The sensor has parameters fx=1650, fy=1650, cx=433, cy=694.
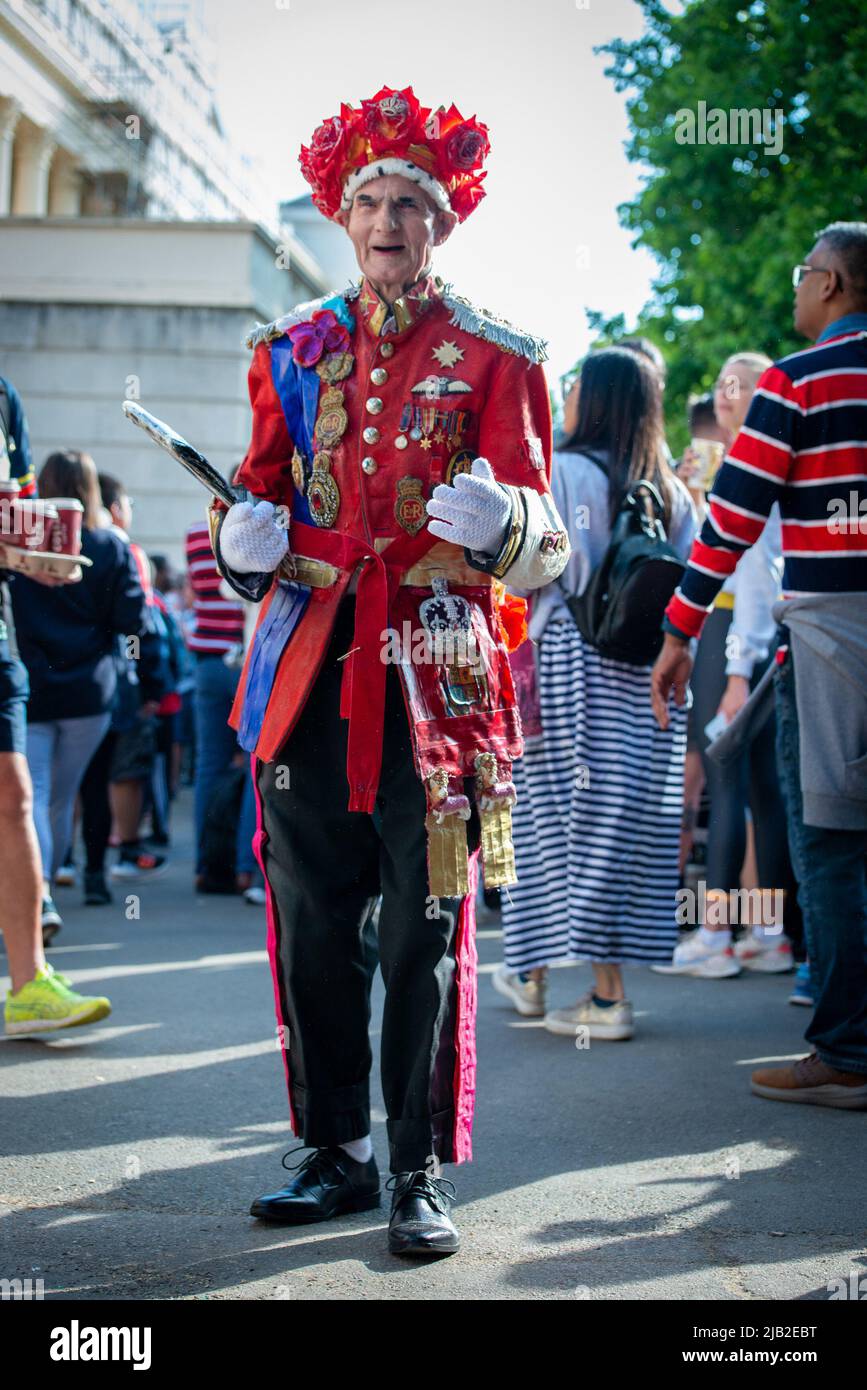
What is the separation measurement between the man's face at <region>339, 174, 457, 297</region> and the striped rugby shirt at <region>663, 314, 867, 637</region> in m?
1.42

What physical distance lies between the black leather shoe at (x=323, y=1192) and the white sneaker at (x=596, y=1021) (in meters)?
1.94

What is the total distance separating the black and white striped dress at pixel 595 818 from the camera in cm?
546

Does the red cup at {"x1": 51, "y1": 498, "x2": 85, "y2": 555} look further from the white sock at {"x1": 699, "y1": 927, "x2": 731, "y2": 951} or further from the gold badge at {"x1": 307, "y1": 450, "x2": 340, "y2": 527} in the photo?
the white sock at {"x1": 699, "y1": 927, "x2": 731, "y2": 951}

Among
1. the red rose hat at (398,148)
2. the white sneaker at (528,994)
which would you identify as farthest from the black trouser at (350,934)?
the white sneaker at (528,994)

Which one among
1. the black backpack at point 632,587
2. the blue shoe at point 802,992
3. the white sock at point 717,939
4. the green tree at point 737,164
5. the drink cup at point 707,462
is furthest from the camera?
the green tree at point 737,164

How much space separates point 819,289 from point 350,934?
97.2 inches

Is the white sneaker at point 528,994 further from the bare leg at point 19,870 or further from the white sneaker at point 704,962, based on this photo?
the bare leg at point 19,870

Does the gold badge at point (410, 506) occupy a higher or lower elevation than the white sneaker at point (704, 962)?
higher

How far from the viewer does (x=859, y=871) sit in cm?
451

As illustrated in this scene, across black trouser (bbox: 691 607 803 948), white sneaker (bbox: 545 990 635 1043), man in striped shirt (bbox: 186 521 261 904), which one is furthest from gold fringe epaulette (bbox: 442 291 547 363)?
man in striped shirt (bbox: 186 521 261 904)

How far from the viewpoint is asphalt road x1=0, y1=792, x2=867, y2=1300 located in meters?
3.06

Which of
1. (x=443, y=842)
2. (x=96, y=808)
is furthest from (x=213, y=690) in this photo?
(x=443, y=842)

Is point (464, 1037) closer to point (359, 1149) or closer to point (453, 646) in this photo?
point (359, 1149)
